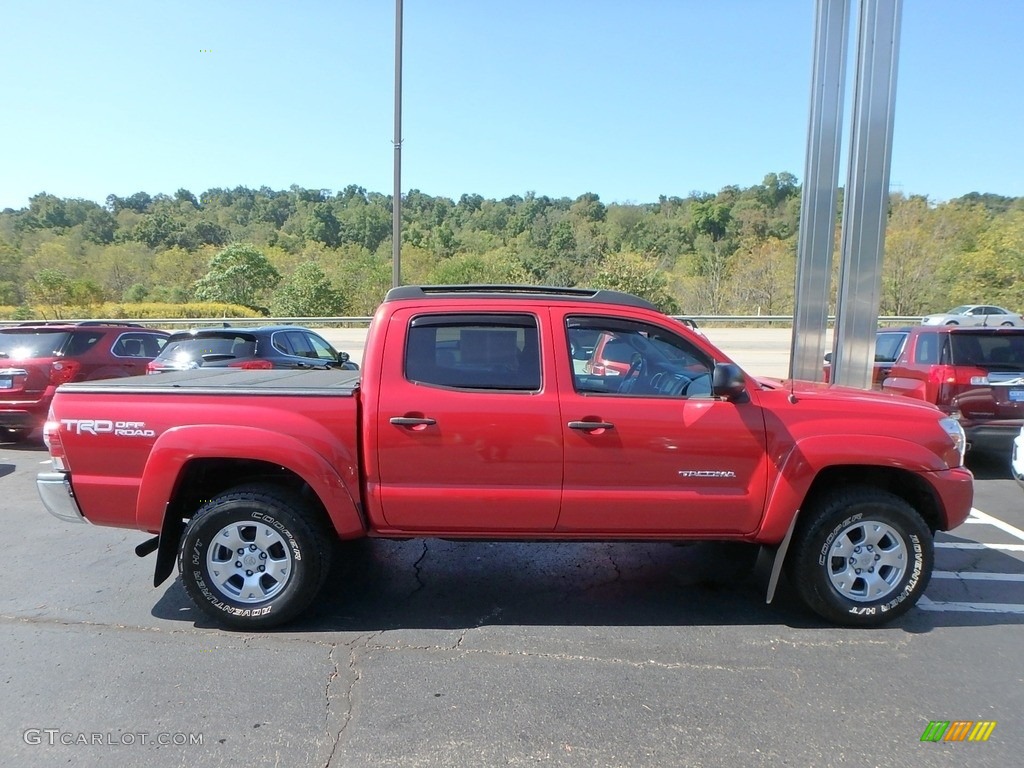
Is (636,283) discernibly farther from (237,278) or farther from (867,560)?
(867,560)

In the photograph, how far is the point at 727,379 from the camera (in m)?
3.49

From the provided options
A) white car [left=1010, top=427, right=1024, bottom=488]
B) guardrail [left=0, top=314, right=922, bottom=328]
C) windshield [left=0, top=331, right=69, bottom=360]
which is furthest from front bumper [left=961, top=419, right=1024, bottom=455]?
guardrail [left=0, top=314, right=922, bottom=328]

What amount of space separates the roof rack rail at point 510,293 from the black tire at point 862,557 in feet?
5.39

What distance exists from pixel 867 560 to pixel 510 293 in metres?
2.66

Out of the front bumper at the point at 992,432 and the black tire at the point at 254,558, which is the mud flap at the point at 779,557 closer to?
the black tire at the point at 254,558

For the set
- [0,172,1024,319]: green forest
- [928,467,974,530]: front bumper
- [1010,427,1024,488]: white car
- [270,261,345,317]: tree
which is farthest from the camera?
[270,261,345,317]: tree

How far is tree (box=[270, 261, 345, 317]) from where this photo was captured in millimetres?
46094

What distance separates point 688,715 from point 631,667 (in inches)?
17.5

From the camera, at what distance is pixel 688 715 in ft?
9.62

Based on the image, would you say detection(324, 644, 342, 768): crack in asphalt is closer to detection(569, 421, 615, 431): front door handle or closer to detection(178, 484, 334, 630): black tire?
detection(178, 484, 334, 630): black tire

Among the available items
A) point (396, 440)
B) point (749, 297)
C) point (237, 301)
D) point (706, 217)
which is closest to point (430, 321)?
point (396, 440)

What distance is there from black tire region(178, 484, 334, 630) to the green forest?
1785cm

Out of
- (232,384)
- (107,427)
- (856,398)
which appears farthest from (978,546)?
(107,427)

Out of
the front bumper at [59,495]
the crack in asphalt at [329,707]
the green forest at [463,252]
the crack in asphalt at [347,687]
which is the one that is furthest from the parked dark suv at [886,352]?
the green forest at [463,252]
